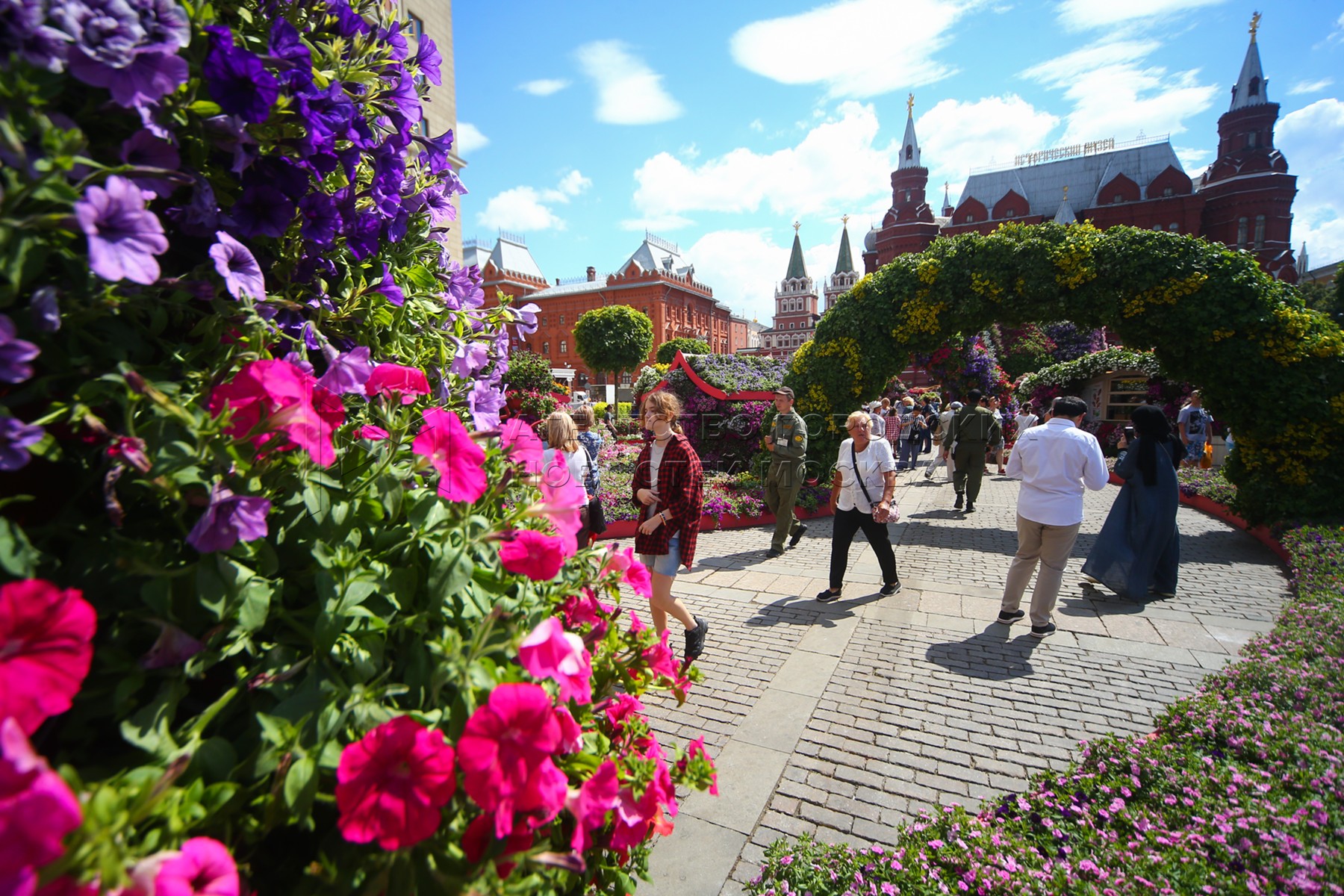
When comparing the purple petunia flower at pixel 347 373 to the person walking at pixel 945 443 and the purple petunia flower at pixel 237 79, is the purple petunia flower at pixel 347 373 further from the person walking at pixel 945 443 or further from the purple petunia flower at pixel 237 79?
the person walking at pixel 945 443

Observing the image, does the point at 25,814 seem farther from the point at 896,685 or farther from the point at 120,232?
the point at 896,685

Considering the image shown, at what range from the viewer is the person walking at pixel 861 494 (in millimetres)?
6016

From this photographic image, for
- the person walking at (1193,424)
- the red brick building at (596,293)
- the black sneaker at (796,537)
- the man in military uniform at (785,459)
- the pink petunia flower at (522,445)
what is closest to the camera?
the pink petunia flower at (522,445)

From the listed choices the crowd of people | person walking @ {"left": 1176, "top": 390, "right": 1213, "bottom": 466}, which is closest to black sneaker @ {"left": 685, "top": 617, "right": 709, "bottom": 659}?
the crowd of people

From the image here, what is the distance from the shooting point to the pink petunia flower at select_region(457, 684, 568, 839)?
0.86 meters

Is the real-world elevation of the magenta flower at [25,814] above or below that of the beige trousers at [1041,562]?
above

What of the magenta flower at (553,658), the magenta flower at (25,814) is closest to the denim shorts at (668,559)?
the magenta flower at (553,658)

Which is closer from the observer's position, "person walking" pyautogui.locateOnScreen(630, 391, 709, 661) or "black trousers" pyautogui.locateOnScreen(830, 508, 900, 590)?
"person walking" pyautogui.locateOnScreen(630, 391, 709, 661)

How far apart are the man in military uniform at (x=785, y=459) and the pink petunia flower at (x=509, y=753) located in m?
6.89

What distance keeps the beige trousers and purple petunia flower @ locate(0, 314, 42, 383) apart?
587 centimetres

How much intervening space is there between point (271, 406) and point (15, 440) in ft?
0.92

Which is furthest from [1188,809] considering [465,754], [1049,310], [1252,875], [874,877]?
[1049,310]

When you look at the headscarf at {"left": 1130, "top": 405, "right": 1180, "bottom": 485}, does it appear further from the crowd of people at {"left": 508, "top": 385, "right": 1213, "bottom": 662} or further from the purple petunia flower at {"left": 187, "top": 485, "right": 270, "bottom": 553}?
the purple petunia flower at {"left": 187, "top": 485, "right": 270, "bottom": 553}

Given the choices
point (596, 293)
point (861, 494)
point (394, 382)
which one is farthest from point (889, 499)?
point (596, 293)
